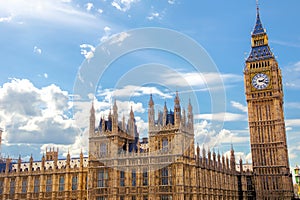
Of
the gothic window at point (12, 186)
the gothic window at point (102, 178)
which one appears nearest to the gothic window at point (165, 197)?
the gothic window at point (102, 178)

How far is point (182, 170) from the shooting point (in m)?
69.6

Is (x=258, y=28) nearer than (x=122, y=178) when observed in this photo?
No

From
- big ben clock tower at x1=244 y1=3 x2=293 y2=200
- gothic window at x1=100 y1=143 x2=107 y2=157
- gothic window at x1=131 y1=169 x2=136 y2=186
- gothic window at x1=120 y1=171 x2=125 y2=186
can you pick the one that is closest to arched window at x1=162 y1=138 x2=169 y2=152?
gothic window at x1=131 y1=169 x2=136 y2=186

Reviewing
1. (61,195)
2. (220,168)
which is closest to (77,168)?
(61,195)

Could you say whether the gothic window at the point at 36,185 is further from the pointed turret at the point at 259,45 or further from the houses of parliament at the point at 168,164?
the pointed turret at the point at 259,45

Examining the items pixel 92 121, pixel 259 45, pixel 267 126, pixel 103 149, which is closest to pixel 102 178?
pixel 103 149

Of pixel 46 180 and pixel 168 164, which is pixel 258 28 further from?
pixel 46 180

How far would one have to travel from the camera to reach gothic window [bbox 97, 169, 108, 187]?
75287mm

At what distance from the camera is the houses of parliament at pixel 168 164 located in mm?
71500

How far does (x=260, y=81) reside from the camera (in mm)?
110562

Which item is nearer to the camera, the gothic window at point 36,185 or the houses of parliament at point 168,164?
the houses of parliament at point 168,164

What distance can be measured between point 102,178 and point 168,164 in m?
14.5

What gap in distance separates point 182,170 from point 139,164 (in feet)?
27.7

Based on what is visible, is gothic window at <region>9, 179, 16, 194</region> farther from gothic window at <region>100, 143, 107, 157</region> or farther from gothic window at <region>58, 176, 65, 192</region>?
gothic window at <region>100, 143, 107, 157</region>
